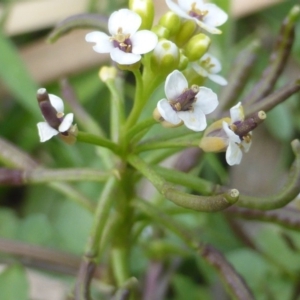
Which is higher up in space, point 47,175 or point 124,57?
point 124,57

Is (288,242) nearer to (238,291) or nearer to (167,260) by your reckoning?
(167,260)

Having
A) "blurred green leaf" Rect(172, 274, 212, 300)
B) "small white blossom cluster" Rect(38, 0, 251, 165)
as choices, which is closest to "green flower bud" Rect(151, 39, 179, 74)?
"small white blossom cluster" Rect(38, 0, 251, 165)

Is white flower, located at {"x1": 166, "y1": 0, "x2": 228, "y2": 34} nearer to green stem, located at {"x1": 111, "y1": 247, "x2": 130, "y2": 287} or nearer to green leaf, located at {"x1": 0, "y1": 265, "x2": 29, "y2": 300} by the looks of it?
green stem, located at {"x1": 111, "y1": 247, "x2": 130, "y2": 287}

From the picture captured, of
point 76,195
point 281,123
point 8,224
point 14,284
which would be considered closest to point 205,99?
point 76,195

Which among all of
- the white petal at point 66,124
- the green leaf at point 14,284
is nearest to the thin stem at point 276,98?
the white petal at point 66,124

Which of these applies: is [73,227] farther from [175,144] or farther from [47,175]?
[175,144]

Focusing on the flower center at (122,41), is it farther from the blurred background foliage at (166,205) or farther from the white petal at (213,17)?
the blurred background foliage at (166,205)
